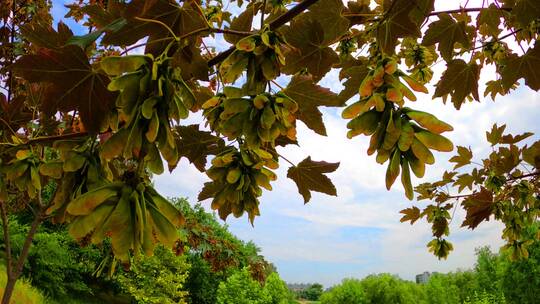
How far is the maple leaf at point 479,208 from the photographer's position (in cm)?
251

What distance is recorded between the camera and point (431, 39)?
1260 mm

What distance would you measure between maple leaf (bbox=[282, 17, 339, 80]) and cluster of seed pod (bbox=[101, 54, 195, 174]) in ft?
1.34

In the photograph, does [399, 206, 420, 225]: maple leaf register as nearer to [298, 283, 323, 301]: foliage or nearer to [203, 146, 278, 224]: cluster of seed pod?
[203, 146, 278, 224]: cluster of seed pod

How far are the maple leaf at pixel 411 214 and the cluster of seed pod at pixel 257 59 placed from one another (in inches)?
120

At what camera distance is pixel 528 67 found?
1484mm

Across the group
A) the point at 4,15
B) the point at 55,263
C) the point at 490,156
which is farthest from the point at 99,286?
the point at 490,156

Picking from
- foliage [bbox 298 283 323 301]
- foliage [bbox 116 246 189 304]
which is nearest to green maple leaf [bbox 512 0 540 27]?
foliage [bbox 116 246 189 304]

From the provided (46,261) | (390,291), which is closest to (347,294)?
(390,291)

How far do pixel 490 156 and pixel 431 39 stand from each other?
180 cm

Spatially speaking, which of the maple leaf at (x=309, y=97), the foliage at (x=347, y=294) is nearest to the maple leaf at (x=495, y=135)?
the maple leaf at (x=309, y=97)

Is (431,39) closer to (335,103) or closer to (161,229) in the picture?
(335,103)

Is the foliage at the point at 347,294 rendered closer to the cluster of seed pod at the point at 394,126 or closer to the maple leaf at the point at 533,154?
the maple leaf at the point at 533,154

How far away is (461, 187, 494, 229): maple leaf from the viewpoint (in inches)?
98.9

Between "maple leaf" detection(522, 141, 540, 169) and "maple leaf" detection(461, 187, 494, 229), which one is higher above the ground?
"maple leaf" detection(522, 141, 540, 169)
